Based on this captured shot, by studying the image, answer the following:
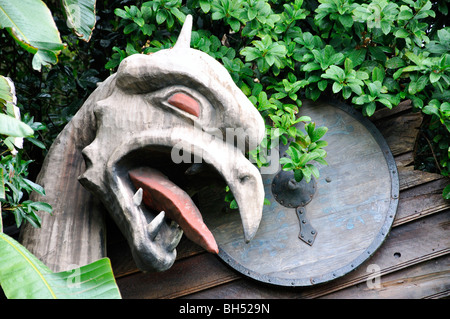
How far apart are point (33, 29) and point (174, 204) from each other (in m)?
0.65

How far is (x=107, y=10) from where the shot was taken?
2.66m

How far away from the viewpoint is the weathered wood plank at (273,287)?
1.98m

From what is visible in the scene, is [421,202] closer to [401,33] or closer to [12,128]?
[401,33]

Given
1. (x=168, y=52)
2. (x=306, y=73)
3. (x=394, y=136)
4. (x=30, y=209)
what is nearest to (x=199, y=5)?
(x=306, y=73)

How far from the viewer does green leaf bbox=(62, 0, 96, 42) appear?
1815 millimetres

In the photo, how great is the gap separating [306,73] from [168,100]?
0.73 metres

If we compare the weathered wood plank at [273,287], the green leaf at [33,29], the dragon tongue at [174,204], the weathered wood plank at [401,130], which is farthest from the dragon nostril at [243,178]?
the weathered wood plank at [401,130]

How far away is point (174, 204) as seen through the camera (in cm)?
163

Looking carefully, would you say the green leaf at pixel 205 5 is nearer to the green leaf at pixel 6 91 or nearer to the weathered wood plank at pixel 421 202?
the green leaf at pixel 6 91

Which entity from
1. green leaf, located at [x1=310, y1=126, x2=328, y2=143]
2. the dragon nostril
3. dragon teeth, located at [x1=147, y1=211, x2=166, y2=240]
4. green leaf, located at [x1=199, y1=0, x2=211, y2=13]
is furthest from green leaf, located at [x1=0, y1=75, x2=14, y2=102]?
green leaf, located at [x1=310, y1=126, x2=328, y2=143]

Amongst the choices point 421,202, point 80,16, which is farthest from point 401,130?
point 80,16

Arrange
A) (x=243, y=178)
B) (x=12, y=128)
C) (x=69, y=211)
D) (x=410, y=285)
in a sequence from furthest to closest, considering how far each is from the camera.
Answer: (x=410, y=285) < (x=69, y=211) < (x=243, y=178) < (x=12, y=128)

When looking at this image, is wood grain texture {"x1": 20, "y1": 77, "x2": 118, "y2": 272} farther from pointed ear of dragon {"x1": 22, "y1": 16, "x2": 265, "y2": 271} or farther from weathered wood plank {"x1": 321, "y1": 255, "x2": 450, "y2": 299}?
weathered wood plank {"x1": 321, "y1": 255, "x2": 450, "y2": 299}

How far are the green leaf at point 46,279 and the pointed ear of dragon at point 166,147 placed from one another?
188 millimetres
